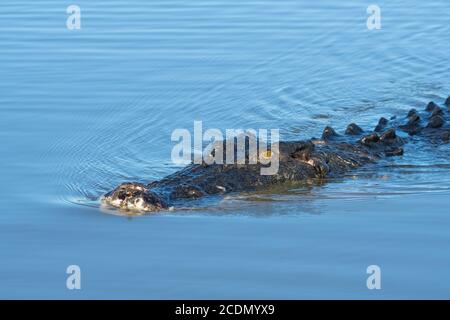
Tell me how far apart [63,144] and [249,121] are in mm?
2850

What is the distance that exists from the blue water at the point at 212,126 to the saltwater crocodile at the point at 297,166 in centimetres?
22

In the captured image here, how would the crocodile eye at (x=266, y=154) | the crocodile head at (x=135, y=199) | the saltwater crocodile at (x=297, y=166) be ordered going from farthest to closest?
the crocodile eye at (x=266, y=154), the saltwater crocodile at (x=297, y=166), the crocodile head at (x=135, y=199)

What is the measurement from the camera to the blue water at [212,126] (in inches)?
373

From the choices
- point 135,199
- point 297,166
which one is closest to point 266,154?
point 297,166

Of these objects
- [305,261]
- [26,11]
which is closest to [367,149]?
[305,261]

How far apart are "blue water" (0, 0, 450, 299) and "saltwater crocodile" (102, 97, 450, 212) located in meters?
0.22

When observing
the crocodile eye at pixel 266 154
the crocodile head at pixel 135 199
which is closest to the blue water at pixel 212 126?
the crocodile head at pixel 135 199

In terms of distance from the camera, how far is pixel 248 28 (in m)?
20.2

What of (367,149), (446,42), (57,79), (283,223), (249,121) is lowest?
(283,223)

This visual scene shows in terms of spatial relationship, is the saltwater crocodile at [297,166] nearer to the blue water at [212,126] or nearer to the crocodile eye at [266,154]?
the crocodile eye at [266,154]

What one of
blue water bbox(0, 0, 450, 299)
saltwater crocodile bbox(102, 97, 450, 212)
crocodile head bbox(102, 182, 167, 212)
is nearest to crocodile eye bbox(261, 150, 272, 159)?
saltwater crocodile bbox(102, 97, 450, 212)

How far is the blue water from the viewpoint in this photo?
9.47m

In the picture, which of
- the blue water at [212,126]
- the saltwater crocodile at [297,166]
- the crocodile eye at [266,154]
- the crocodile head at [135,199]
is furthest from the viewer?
the crocodile eye at [266,154]

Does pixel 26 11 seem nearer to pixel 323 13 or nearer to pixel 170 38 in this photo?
pixel 170 38
